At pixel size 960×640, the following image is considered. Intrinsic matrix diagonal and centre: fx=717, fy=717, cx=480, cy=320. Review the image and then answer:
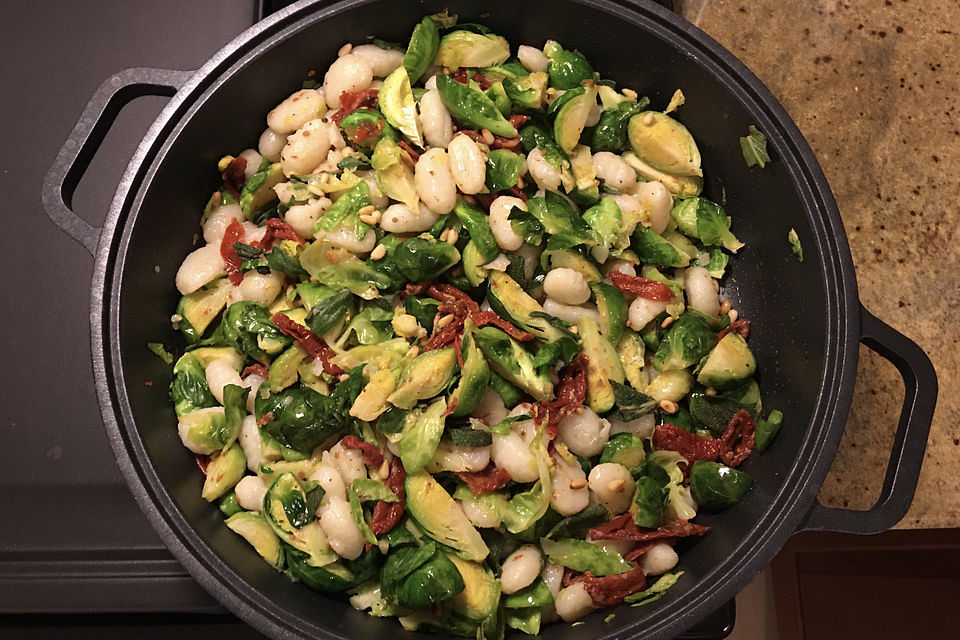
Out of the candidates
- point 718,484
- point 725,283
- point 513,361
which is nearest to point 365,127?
point 513,361

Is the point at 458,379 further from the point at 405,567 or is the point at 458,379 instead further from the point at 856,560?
the point at 856,560

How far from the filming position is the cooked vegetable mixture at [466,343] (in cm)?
118

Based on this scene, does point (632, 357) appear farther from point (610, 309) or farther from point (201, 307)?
point (201, 307)

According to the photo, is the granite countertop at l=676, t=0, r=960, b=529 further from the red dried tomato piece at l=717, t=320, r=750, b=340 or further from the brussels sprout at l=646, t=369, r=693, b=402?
the brussels sprout at l=646, t=369, r=693, b=402

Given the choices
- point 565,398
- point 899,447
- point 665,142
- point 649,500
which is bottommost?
point 649,500

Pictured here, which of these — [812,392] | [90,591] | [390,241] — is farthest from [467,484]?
[90,591]

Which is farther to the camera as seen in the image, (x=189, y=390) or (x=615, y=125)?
(x=615, y=125)

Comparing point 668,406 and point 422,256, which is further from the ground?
point 422,256

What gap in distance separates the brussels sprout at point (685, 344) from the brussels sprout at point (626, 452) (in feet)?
0.50

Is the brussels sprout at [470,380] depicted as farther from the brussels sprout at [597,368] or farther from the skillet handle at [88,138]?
the skillet handle at [88,138]

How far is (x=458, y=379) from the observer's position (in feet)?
3.96

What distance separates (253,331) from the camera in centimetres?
126

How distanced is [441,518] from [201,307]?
0.60 meters

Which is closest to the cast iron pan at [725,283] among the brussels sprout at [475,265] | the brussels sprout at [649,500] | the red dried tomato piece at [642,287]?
the brussels sprout at [649,500]
